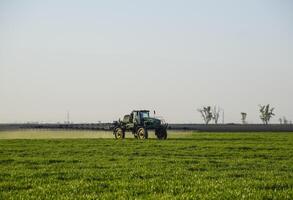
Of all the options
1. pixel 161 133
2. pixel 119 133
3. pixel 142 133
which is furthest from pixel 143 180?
pixel 119 133

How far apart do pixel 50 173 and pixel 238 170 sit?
8186mm

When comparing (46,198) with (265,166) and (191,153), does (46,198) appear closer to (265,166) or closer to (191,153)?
(265,166)

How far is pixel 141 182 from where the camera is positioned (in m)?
17.9

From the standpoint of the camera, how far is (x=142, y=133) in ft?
184

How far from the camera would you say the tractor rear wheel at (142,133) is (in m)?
55.5

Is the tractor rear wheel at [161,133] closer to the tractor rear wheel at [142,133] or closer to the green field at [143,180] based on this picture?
the tractor rear wheel at [142,133]

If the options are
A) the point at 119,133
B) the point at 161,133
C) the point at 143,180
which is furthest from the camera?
the point at 119,133

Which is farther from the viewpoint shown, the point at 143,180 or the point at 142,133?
the point at 142,133

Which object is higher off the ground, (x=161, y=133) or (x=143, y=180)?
(x=161, y=133)

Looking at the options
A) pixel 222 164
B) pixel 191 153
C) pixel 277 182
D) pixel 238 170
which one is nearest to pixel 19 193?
pixel 277 182

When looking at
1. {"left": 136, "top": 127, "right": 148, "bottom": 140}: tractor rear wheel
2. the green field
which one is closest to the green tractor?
{"left": 136, "top": 127, "right": 148, "bottom": 140}: tractor rear wheel

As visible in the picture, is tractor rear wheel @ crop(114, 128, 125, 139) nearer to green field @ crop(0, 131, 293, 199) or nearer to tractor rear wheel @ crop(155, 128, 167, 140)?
tractor rear wheel @ crop(155, 128, 167, 140)

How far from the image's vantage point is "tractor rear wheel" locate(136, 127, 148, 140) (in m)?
55.5

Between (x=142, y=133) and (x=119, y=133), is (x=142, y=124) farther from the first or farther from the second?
(x=119, y=133)
